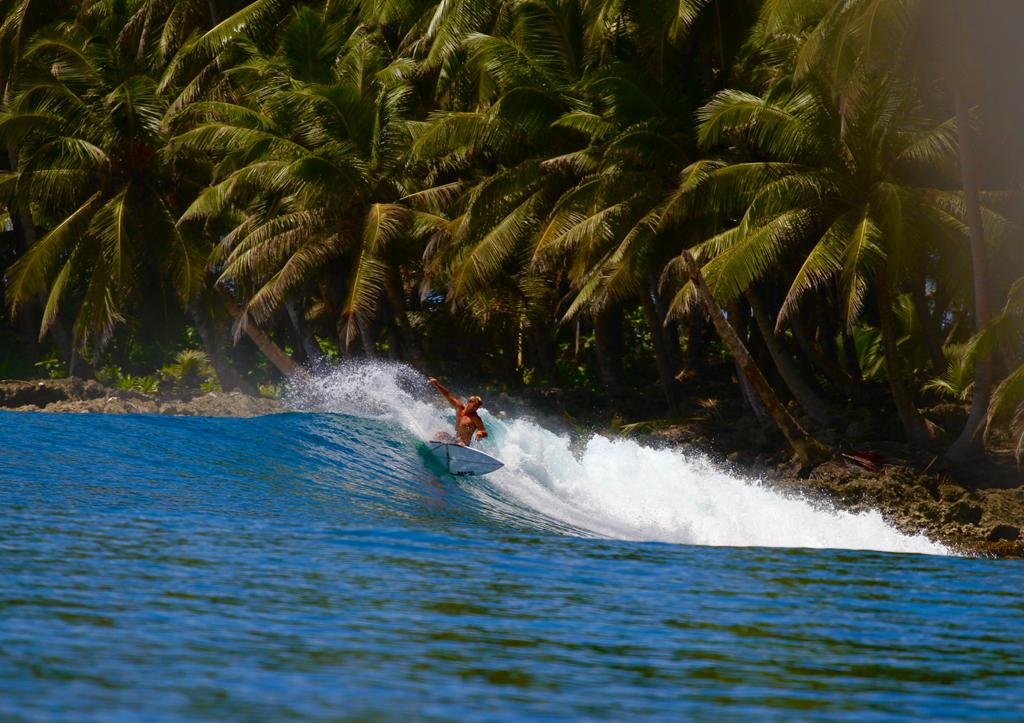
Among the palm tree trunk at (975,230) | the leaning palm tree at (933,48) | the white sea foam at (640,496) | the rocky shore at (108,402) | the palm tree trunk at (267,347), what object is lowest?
the rocky shore at (108,402)

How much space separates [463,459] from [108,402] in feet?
37.4

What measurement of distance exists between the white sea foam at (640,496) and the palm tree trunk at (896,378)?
286 cm

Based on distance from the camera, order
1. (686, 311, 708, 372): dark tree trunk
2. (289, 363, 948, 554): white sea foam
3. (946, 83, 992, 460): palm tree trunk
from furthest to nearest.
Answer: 1. (686, 311, 708, 372): dark tree trunk
2. (946, 83, 992, 460): palm tree trunk
3. (289, 363, 948, 554): white sea foam

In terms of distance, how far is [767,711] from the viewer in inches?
247

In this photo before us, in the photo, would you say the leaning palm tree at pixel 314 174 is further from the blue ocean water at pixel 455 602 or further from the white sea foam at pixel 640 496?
the blue ocean water at pixel 455 602

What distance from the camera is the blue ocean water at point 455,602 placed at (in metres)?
6.24

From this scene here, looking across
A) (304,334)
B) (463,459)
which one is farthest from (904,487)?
(304,334)

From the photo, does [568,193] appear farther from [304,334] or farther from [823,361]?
[304,334]

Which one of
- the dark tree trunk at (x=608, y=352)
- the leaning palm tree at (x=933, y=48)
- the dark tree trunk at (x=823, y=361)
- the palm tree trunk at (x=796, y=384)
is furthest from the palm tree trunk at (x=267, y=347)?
the leaning palm tree at (x=933, y=48)

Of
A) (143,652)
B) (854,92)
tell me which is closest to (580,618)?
(143,652)

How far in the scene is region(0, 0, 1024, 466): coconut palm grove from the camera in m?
17.8

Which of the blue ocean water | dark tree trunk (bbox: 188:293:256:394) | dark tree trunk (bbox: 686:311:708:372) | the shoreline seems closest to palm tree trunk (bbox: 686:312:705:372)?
dark tree trunk (bbox: 686:311:708:372)

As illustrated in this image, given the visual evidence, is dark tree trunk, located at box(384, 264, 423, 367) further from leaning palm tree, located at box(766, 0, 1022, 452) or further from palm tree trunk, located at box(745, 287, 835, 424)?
leaning palm tree, located at box(766, 0, 1022, 452)

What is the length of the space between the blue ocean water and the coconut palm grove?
4.53 m
